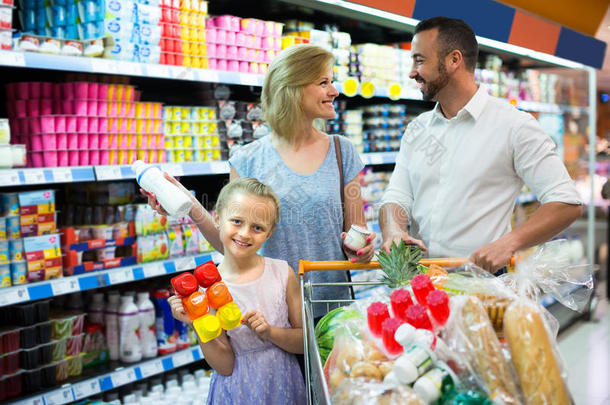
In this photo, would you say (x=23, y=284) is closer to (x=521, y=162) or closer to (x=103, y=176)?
(x=103, y=176)

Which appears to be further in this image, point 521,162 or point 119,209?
point 119,209

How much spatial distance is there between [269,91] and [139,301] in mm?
1392

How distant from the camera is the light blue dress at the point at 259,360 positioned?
1.74 meters

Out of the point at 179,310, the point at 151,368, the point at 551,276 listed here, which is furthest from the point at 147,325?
the point at 551,276

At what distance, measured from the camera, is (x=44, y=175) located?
239 cm

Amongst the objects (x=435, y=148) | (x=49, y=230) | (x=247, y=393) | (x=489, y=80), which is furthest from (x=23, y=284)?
(x=489, y=80)

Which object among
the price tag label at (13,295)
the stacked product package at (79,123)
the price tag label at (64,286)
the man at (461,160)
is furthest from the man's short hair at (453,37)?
the price tag label at (13,295)

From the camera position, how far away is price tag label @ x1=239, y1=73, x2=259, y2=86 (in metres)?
3.06

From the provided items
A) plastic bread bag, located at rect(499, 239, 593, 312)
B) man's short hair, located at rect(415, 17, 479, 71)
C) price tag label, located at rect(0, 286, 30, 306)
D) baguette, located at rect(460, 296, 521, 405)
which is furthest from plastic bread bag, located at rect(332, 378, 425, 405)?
price tag label, located at rect(0, 286, 30, 306)

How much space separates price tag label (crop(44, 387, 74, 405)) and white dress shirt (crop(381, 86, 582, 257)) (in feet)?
5.15

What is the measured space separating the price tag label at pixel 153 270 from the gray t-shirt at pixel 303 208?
91cm

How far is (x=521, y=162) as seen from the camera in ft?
6.77

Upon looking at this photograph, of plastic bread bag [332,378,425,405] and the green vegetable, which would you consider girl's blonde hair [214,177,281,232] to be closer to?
the green vegetable

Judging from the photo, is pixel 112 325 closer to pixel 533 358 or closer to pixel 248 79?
pixel 248 79
